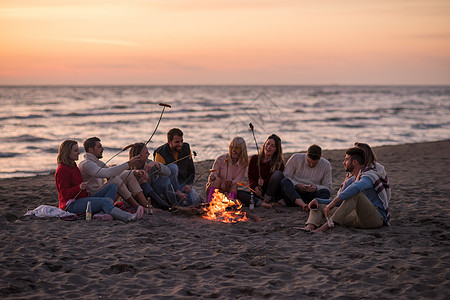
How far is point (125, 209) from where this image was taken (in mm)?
6742

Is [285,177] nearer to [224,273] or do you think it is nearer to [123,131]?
[224,273]

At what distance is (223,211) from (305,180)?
1.47 metres

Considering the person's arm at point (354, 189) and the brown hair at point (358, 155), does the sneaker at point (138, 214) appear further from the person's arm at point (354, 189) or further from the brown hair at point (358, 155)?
the brown hair at point (358, 155)

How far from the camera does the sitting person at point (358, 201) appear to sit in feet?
17.8

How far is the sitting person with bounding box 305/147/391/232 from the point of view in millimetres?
5438

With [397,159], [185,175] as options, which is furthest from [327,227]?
[397,159]

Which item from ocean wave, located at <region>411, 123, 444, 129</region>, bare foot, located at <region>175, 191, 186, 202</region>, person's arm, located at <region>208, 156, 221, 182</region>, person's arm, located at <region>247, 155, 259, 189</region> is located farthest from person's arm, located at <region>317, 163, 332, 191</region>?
ocean wave, located at <region>411, 123, 444, 129</region>

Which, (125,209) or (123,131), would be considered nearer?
(125,209)

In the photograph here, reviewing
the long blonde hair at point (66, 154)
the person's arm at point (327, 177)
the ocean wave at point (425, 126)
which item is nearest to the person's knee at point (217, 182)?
the person's arm at point (327, 177)

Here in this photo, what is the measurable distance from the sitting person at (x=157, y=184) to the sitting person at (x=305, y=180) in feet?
5.97

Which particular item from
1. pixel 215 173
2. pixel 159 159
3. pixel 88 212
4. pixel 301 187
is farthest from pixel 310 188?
pixel 88 212

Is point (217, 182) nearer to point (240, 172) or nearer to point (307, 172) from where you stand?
point (240, 172)

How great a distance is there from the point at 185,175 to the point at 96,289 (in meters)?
3.60

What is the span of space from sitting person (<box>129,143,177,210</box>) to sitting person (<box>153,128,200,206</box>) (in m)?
0.14
